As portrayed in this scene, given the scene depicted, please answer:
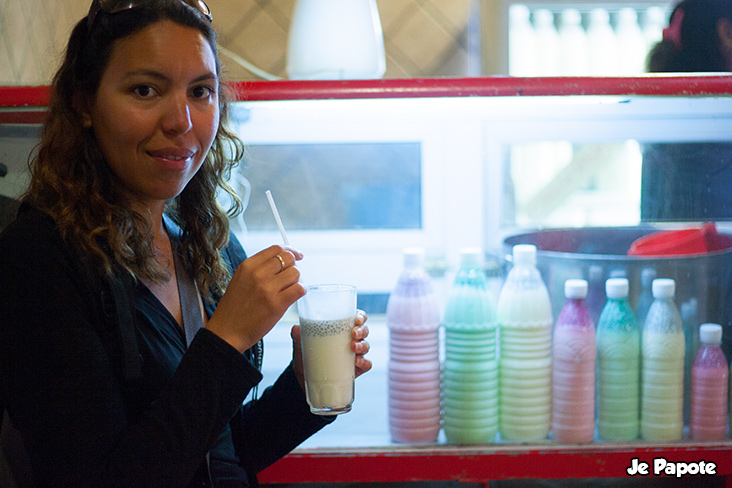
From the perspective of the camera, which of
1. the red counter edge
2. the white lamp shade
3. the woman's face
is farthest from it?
the white lamp shade

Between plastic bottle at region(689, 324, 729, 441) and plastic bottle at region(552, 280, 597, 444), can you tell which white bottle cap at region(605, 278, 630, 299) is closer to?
plastic bottle at region(552, 280, 597, 444)

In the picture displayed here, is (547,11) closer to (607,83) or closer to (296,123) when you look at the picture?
(607,83)

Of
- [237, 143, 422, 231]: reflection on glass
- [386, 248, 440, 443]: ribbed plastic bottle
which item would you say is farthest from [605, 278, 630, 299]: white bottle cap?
[237, 143, 422, 231]: reflection on glass

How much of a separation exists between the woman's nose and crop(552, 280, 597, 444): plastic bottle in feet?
2.65

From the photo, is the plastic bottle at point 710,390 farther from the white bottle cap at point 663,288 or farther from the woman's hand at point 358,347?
the woman's hand at point 358,347

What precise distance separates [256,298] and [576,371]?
752 millimetres

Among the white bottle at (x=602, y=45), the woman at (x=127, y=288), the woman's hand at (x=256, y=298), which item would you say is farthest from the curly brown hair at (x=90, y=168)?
the white bottle at (x=602, y=45)

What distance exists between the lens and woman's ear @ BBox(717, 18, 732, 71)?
1.39 m

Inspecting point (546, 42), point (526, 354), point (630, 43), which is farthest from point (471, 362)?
point (630, 43)

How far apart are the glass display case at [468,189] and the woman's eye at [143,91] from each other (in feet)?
1.12

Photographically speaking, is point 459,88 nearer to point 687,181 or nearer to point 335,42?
point 335,42

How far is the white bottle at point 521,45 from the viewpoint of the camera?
1509 millimetres

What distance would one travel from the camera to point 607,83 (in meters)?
1.14

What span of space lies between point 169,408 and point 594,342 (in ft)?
2.84
